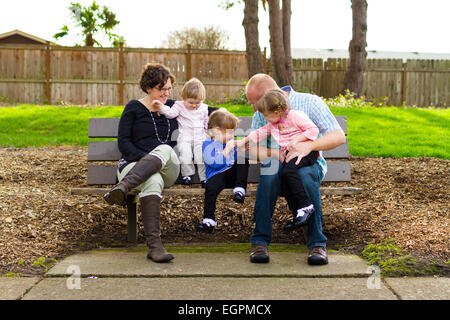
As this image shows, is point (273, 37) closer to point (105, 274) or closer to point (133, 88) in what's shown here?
point (133, 88)

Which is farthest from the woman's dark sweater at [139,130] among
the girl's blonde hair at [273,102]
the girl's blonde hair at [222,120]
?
the girl's blonde hair at [273,102]

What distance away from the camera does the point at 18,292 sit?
268cm

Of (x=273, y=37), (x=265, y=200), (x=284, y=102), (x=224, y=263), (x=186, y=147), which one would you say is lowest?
(x=224, y=263)

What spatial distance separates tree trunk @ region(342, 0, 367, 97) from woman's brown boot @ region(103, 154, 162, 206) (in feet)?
35.6

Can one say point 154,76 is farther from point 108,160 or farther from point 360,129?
point 360,129

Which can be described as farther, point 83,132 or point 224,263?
point 83,132

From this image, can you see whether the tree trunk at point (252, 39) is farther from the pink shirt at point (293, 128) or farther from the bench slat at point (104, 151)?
the pink shirt at point (293, 128)

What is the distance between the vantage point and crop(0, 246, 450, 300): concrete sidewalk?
2.65 meters

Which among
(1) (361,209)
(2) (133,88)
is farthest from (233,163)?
(2) (133,88)

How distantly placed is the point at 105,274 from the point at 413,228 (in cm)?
220

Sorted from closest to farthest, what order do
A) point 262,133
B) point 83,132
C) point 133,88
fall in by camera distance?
point 262,133 < point 83,132 < point 133,88

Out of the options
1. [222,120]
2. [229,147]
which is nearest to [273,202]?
[229,147]

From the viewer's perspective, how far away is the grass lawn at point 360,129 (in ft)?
24.4

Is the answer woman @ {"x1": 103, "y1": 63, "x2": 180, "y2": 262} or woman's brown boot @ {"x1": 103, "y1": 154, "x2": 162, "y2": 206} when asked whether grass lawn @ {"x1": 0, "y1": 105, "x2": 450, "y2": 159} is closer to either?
woman @ {"x1": 103, "y1": 63, "x2": 180, "y2": 262}
